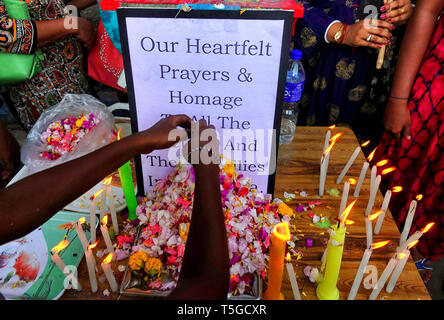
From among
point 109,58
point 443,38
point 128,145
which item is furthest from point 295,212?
point 109,58

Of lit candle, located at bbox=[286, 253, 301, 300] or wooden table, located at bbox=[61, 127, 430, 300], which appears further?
wooden table, located at bbox=[61, 127, 430, 300]

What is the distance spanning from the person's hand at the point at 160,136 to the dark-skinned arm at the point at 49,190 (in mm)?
48

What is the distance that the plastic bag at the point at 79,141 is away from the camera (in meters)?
1.47

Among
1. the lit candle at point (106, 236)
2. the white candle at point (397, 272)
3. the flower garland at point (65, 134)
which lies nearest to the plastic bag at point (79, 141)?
the flower garland at point (65, 134)

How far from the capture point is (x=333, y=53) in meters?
2.11

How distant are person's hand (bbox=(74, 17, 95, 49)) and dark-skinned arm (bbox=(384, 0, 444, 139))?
6.15 ft

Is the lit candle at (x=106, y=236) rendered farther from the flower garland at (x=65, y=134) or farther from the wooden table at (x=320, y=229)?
the flower garland at (x=65, y=134)

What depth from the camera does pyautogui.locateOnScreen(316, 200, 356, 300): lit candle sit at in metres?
0.86

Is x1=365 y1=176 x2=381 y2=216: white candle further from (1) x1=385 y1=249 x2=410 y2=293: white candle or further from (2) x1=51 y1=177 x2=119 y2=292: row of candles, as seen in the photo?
(2) x1=51 y1=177 x2=119 y2=292: row of candles

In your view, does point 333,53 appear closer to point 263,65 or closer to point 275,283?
point 263,65

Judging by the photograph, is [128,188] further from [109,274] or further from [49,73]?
[49,73]

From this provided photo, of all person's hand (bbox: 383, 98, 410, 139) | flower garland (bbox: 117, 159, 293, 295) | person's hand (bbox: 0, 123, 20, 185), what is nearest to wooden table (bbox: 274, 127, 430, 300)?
flower garland (bbox: 117, 159, 293, 295)

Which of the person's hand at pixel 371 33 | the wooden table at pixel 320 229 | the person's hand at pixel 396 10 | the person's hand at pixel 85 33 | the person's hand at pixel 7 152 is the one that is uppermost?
the person's hand at pixel 396 10

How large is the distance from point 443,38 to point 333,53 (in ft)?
1.97
